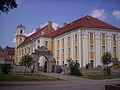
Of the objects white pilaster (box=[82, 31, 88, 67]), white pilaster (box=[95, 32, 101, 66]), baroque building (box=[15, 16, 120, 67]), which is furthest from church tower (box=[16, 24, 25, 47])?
white pilaster (box=[95, 32, 101, 66])

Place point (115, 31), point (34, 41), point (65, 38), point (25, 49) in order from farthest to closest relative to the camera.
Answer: point (25, 49)
point (34, 41)
point (65, 38)
point (115, 31)

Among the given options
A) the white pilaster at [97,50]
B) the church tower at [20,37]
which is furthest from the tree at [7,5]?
the church tower at [20,37]

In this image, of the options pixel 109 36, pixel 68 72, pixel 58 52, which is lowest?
pixel 68 72

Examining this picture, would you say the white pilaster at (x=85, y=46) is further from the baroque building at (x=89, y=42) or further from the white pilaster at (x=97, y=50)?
the white pilaster at (x=97, y=50)

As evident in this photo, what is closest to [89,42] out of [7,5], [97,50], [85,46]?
[85,46]

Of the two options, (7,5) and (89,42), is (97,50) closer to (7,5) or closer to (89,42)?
(89,42)

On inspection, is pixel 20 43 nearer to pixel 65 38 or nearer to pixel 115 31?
pixel 65 38

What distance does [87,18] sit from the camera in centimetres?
4903

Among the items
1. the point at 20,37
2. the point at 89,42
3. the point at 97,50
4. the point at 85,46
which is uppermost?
the point at 20,37

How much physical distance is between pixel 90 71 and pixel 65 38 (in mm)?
17495

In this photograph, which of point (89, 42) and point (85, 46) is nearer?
point (85, 46)

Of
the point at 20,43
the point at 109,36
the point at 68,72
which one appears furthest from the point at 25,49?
the point at 68,72

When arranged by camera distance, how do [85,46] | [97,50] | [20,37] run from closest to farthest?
[85,46]
[97,50]
[20,37]

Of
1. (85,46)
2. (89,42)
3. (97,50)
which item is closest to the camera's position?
(85,46)
